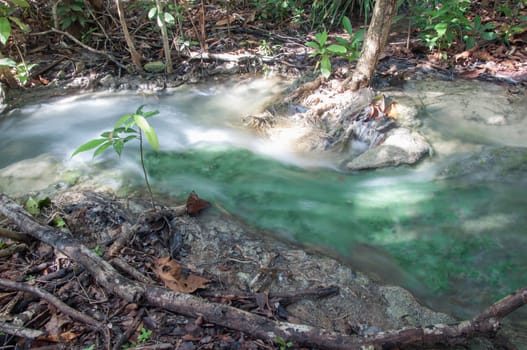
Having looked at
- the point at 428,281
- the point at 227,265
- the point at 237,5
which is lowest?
the point at 428,281

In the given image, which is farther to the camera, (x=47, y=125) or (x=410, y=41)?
(x=410, y=41)

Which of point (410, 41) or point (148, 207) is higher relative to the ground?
point (410, 41)

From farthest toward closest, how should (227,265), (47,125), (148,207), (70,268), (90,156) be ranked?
1. (47,125)
2. (90,156)
3. (148,207)
4. (227,265)
5. (70,268)

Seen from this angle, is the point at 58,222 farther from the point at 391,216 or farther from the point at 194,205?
the point at 391,216

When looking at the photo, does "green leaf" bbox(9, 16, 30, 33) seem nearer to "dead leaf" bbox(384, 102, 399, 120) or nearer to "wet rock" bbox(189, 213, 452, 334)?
"wet rock" bbox(189, 213, 452, 334)

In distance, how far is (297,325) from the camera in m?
2.16

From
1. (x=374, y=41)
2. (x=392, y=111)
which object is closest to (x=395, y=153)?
(x=392, y=111)

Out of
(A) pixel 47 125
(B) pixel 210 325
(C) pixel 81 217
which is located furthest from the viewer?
(A) pixel 47 125

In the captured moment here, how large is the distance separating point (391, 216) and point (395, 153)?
2.97 ft

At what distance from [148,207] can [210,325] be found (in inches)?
63.2

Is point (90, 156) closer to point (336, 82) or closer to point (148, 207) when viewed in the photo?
point (148, 207)

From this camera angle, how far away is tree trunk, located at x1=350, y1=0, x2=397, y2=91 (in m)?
4.64

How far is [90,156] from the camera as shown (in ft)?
14.8

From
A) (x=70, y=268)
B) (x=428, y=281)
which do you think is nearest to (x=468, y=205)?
(x=428, y=281)
